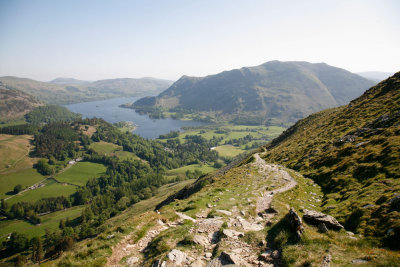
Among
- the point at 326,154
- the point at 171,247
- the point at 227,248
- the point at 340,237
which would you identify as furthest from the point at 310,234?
the point at 326,154

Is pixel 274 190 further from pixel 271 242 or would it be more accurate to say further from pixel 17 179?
pixel 17 179

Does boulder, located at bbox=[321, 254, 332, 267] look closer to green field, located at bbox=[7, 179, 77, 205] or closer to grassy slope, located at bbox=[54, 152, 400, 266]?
grassy slope, located at bbox=[54, 152, 400, 266]

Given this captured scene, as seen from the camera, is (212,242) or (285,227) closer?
(285,227)

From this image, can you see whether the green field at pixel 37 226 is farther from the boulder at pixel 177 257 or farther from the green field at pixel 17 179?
the boulder at pixel 177 257

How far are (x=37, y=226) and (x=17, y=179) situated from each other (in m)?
90.1

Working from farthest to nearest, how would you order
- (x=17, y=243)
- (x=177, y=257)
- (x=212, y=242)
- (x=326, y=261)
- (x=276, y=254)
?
(x=17, y=243)
(x=212, y=242)
(x=177, y=257)
(x=276, y=254)
(x=326, y=261)

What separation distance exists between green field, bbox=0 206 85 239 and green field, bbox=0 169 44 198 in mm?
48894

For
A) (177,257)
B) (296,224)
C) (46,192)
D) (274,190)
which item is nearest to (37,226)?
(46,192)

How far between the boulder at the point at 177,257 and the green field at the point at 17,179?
227997 millimetres

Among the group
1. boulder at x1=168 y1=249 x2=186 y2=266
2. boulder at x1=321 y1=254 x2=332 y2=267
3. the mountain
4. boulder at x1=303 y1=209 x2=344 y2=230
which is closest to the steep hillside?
the mountain

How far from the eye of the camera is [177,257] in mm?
12266

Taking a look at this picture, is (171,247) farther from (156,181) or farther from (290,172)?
(156,181)

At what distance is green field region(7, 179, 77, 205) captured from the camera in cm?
15512

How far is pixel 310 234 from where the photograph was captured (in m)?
12.0
